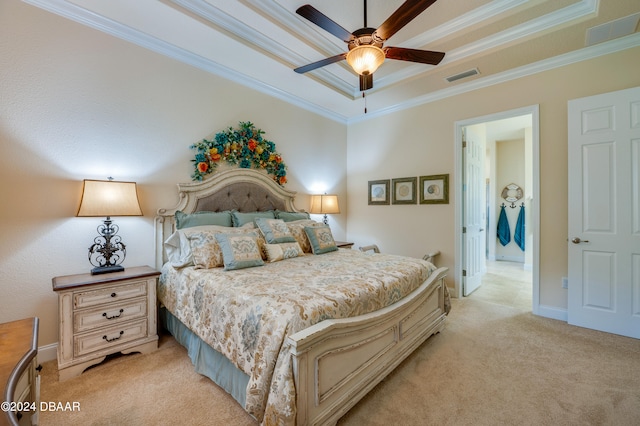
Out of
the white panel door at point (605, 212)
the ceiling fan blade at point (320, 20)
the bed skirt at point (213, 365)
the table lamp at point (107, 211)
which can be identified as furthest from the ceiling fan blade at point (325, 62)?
the white panel door at point (605, 212)

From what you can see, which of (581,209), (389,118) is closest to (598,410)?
(581,209)

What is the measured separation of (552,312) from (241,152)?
13.7ft

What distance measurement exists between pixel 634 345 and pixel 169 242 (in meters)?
4.50

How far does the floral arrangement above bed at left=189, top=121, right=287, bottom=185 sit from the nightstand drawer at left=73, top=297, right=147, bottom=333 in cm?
144

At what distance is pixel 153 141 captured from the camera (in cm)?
277

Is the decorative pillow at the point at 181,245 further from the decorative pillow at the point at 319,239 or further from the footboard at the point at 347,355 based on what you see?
the footboard at the point at 347,355

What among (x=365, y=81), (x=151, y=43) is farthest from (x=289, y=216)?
(x=151, y=43)

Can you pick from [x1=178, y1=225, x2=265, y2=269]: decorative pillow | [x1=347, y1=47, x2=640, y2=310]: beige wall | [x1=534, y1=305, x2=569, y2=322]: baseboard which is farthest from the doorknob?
[x1=178, y1=225, x2=265, y2=269]: decorative pillow

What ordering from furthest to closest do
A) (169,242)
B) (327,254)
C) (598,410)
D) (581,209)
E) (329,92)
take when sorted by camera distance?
(329,92) → (327,254) → (581,209) → (169,242) → (598,410)

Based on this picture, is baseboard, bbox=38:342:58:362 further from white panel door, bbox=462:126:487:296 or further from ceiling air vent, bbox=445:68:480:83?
ceiling air vent, bbox=445:68:480:83

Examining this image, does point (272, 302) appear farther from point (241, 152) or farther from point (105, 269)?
point (241, 152)

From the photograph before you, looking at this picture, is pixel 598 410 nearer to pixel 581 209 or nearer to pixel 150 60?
pixel 581 209

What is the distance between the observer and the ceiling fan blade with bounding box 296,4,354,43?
1760mm

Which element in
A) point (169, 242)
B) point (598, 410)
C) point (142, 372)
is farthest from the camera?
point (169, 242)
